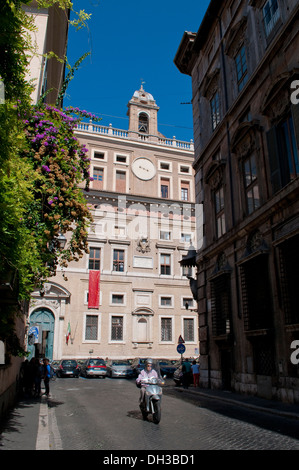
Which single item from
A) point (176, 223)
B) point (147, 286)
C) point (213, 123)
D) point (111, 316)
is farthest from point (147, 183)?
point (213, 123)

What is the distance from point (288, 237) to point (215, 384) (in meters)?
9.17

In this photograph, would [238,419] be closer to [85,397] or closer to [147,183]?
[85,397]

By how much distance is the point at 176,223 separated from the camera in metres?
42.7

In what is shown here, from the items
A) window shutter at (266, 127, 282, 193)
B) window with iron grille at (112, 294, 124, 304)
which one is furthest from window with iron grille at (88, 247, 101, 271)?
window shutter at (266, 127, 282, 193)

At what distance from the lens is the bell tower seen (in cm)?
4434

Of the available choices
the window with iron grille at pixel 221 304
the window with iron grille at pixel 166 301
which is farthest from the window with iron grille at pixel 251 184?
the window with iron grille at pixel 166 301

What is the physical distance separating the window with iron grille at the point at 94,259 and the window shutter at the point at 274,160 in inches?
1034

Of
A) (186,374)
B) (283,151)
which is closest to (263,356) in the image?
(186,374)

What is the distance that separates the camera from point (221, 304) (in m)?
18.9

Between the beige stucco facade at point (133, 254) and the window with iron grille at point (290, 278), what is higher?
Result: the beige stucco facade at point (133, 254)

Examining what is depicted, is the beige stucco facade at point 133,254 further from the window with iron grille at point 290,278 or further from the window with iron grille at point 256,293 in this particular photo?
the window with iron grille at point 290,278

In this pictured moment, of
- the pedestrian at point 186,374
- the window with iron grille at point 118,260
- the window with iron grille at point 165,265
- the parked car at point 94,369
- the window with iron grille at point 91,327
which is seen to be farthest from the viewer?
the window with iron grille at point 165,265

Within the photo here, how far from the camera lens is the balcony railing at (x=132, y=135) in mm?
42188

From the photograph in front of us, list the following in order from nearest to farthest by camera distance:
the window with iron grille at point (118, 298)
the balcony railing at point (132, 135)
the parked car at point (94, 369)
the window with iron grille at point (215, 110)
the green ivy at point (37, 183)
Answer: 1. the green ivy at point (37, 183)
2. the window with iron grille at point (215, 110)
3. the parked car at point (94, 369)
4. the window with iron grille at point (118, 298)
5. the balcony railing at point (132, 135)
